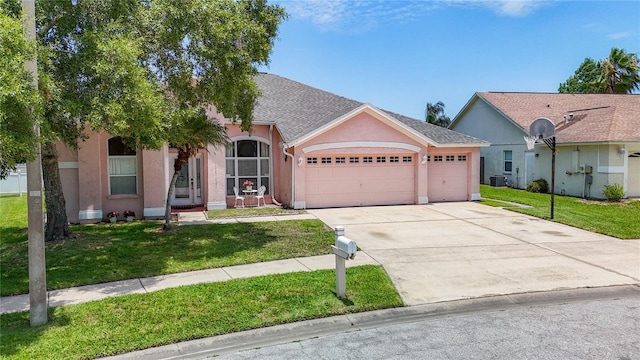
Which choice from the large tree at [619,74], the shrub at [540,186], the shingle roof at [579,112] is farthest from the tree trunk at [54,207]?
the large tree at [619,74]

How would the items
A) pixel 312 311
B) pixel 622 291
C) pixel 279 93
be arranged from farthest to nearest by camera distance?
pixel 279 93, pixel 622 291, pixel 312 311

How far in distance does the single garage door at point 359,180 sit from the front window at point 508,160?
1028cm

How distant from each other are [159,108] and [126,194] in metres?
7.94

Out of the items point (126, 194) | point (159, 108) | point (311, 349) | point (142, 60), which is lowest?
point (311, 349)

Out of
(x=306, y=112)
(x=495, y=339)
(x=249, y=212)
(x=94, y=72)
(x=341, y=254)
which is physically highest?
(x=306, y=112)

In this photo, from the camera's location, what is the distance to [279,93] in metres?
22.1

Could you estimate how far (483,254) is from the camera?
10031mm

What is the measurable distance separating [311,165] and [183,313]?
38.5 feet

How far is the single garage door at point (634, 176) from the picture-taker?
64.6 ft

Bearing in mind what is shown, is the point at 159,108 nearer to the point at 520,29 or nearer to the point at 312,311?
the point at 312,311

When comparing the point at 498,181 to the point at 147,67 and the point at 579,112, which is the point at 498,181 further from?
the point at 147,67

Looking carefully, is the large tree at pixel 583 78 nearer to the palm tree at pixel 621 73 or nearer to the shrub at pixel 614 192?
the palm tree at pixel 621 73

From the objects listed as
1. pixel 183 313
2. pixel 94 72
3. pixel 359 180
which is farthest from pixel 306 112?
pixel 183 313

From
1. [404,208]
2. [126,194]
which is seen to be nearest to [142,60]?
[126,194]
